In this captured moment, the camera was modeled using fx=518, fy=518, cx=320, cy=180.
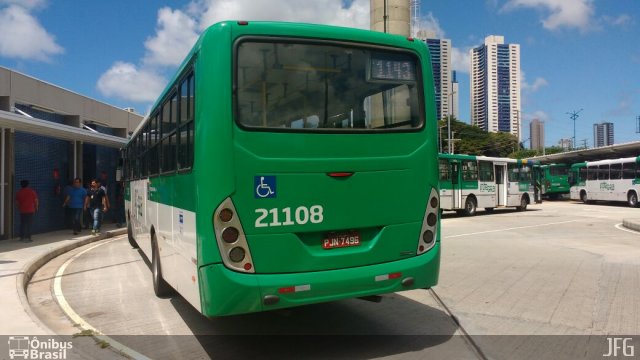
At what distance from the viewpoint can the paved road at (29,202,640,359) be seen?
5449mm

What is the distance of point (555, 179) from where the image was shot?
42.2m

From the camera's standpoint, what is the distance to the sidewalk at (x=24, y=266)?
616cm

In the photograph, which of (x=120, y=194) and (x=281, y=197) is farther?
(x=120, y=194)

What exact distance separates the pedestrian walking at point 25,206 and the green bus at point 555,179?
3780 centimetres

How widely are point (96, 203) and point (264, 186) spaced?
571 inches

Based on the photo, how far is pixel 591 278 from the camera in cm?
898

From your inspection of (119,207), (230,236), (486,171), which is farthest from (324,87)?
(486,171)

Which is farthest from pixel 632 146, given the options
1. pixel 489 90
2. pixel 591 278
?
pixel 489 90

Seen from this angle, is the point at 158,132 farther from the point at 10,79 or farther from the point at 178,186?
the point at 10,79

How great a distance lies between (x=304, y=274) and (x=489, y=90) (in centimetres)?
9927

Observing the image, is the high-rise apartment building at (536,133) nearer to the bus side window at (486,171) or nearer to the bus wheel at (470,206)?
the bus side window at (486,171)

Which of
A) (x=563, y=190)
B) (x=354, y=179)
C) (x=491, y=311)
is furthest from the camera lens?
(x=563, y=190)

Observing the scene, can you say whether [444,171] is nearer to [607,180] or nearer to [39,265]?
[607,180]

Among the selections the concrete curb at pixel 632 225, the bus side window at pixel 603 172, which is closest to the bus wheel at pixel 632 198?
the bus side window at pixel 603 172
